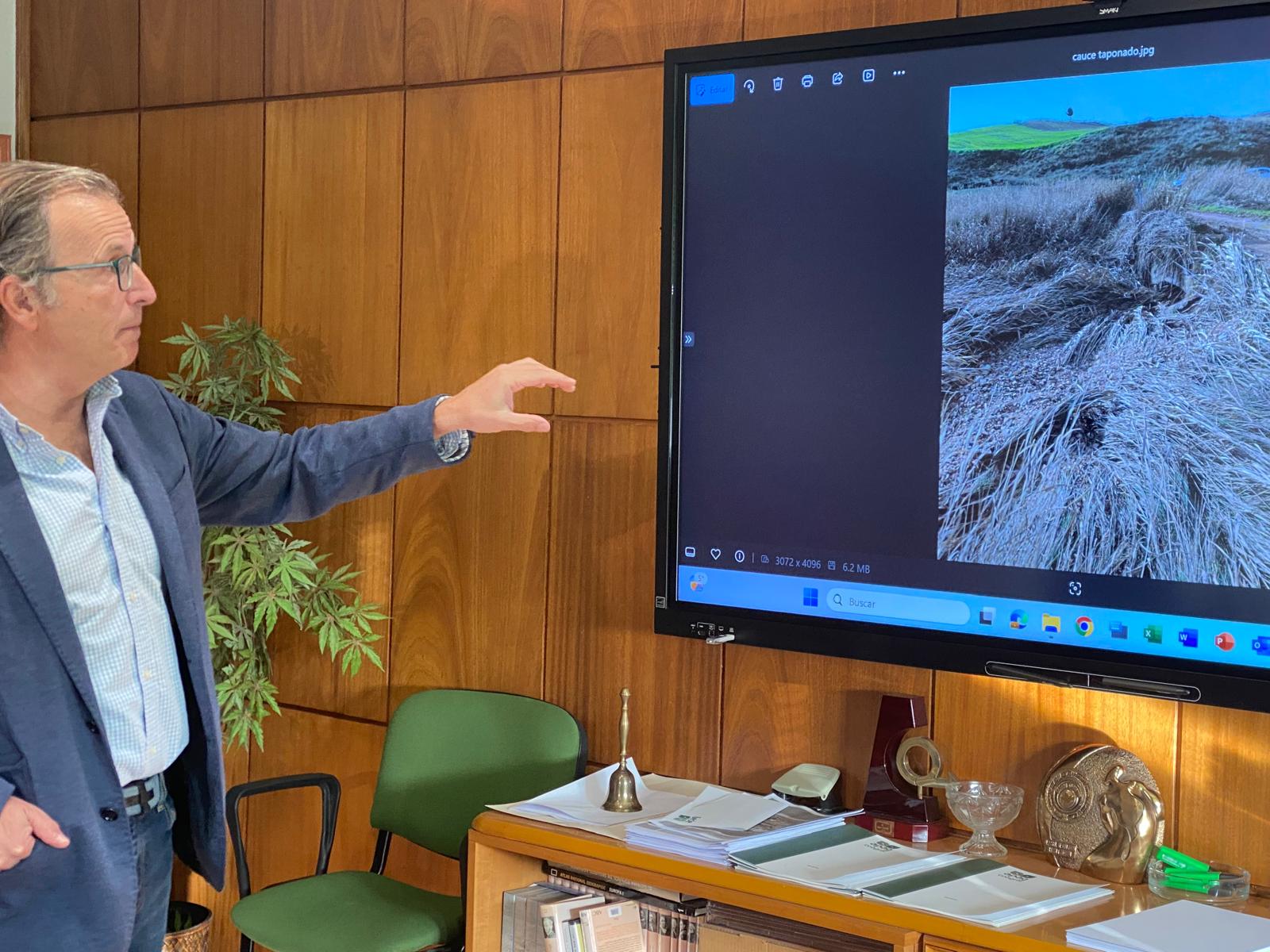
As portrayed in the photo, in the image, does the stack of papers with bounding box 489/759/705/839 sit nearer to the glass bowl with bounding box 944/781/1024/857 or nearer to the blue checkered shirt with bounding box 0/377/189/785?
the glass bowl with bounding box 944/781/1024/857

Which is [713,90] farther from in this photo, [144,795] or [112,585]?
[144,795]

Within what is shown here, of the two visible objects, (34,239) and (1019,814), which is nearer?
(34,239)

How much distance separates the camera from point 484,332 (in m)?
3.61

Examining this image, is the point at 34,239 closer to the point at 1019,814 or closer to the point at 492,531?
the point at 492,531

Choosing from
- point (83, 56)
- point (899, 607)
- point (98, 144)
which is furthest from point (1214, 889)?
point (83, 56)

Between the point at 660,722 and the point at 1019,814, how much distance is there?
898 millimetres

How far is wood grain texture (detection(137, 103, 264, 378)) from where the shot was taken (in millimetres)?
4117

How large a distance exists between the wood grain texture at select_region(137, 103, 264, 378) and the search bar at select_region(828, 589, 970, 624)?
2163mm

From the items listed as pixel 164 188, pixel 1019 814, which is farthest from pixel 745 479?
pixel 164 188

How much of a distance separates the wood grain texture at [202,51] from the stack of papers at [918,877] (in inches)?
109

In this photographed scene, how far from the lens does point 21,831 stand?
2.04 meters

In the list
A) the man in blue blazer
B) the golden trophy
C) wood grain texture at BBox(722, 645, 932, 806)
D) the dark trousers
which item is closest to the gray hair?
the man in blue blazer

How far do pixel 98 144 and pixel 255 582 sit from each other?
1764 millimetres

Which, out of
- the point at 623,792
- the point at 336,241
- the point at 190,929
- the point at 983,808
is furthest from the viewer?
the point at 336,241
